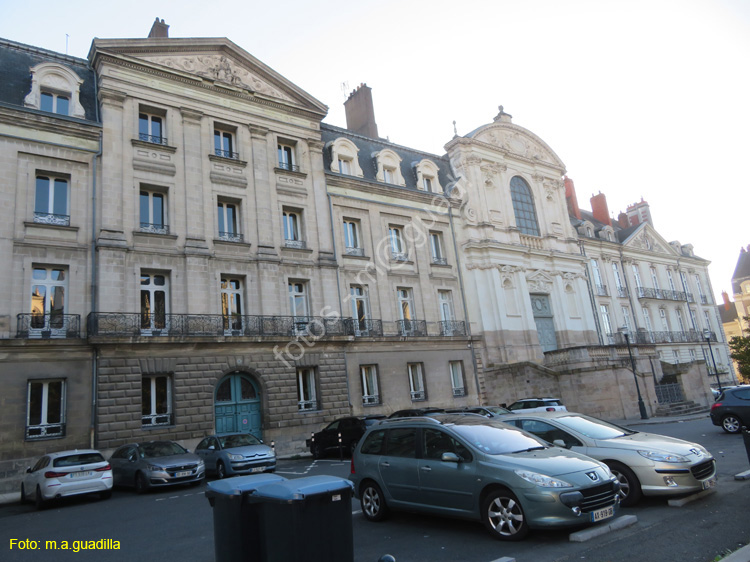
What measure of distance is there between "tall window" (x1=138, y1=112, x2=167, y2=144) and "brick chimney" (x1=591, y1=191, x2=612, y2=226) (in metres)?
40.3

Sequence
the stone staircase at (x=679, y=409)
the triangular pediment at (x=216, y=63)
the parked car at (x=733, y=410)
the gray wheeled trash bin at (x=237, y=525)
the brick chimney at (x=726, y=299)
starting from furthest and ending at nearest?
the brick chimney at (x=726, y=299)
the stone staircase at (x=679, y=409)
the triangular pediment at (x=216, y=63)
the parked car at (x=733, y=410)
the gray wheeled trash bin at (x=237, y=525)

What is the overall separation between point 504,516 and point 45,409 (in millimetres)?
16395

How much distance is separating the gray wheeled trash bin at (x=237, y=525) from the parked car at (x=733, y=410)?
689 inches

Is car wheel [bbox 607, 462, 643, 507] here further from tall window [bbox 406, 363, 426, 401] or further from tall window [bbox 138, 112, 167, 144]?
tall window [bbox 138, 112, 167, 144]

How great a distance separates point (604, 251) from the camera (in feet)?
145

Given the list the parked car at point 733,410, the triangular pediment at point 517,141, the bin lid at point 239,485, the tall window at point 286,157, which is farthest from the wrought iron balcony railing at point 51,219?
the triangular pediment at point 517,141

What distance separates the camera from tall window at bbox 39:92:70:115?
2098cm

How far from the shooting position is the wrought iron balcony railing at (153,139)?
73.6ft

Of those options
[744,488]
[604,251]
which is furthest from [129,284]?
[604,251]

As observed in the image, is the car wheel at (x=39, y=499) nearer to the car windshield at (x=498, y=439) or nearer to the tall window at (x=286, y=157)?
the car windshield at (x=498, y=439)

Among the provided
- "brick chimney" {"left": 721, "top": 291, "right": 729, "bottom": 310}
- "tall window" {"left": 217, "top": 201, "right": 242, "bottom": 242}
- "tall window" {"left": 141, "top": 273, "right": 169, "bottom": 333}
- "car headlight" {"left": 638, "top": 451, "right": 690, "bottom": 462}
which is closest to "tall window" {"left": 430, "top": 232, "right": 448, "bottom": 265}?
"tall window" {"left": 217, "top": 201, "right": 242, "bottom": 242}

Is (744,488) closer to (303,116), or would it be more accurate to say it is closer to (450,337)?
(450,337)

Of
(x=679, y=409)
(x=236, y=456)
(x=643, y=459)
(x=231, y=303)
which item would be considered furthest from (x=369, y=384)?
(x=643, y=459)

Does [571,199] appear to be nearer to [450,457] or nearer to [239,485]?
[450,457]
